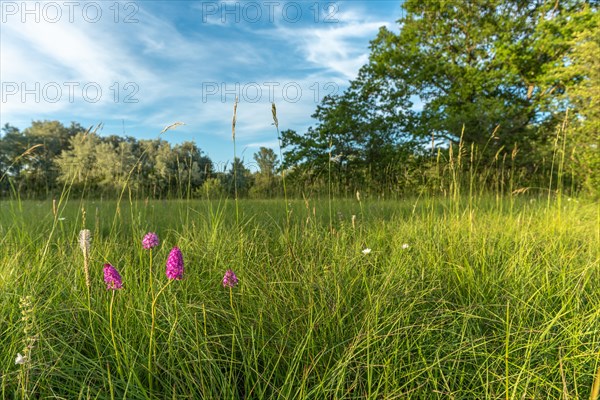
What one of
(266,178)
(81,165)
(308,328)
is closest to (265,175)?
(266,178)

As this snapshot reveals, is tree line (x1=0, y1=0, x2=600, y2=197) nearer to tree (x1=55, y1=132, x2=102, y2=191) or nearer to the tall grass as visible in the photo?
tree (x1=55, y1=132, x2=102, y2=191)

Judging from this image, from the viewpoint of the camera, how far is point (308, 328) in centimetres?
121

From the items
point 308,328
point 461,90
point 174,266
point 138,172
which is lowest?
point 308,328

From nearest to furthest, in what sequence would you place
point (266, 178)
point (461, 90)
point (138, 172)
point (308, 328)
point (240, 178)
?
point (308, 328), point (138, 172), point (240, 178), point (266, 178), point (461, 90)

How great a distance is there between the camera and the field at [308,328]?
3.32ft

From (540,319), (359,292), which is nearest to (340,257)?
(359,292)

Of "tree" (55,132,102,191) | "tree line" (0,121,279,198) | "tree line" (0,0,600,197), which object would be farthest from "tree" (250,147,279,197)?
"tree line" (0,0,600,197)

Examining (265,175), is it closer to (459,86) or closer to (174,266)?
(174,266)

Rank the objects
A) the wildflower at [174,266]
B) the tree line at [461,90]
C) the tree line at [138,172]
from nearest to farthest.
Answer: the wildflower at [174,266]
the tree line at [138,172]
the tree line at [461,90]

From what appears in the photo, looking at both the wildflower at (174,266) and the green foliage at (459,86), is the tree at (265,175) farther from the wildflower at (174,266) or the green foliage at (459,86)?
the green foliage at (459,86)

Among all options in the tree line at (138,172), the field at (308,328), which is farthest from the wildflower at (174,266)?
the tree line at (138,172)

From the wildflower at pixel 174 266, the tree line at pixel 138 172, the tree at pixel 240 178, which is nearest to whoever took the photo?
the wildflower at pixel 174 266

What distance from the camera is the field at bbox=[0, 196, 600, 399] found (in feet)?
3.32

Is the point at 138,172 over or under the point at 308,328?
over
